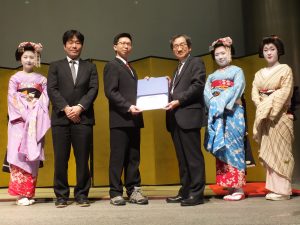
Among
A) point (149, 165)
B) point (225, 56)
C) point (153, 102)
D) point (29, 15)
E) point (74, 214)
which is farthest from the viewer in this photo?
point (29, 15)

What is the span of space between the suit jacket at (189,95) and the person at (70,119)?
0.83 metres

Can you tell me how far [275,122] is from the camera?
12.9 ft

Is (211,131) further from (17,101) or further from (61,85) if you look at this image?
(17,101)

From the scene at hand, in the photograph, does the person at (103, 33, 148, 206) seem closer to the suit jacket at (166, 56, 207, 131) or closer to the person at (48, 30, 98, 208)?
the person at (48, 30, 98, 208)

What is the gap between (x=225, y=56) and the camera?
13.2 feet

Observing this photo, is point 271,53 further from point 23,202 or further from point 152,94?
point 23,202

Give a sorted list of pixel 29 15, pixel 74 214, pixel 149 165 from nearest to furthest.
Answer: pixel 74 214, pixel 149 165, pixel 29 15

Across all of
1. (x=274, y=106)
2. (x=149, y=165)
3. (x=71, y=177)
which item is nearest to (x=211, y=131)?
(x=274, y=106)

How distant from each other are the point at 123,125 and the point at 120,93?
32 centimetres

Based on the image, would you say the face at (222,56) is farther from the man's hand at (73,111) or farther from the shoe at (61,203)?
the shoe at (61,203)

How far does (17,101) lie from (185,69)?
69.0 inches

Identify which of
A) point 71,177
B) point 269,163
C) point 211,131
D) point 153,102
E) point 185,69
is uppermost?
point 185,69

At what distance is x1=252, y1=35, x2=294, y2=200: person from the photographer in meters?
3.84

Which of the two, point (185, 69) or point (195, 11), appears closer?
point (185, 69)
